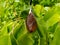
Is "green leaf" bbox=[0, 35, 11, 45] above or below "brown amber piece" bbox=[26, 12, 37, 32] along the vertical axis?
below

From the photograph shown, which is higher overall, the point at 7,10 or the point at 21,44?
the point at 21,44

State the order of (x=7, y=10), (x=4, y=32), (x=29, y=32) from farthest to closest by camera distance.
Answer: (x=7, y=10), (x=4, y=32), (x=29, y=32)

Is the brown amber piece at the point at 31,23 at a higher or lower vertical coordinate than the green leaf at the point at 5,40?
higher

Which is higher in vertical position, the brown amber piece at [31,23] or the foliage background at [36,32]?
the brown amber piece at [31,23]

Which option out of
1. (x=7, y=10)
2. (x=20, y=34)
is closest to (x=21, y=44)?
(x=20, y=34)

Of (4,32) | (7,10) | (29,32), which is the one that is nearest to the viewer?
(29,32)

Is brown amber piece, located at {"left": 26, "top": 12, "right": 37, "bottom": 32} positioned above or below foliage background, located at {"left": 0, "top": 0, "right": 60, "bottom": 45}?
above

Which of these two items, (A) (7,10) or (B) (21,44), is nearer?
(B) (21,44)

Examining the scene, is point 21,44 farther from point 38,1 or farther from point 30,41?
point 38,1
